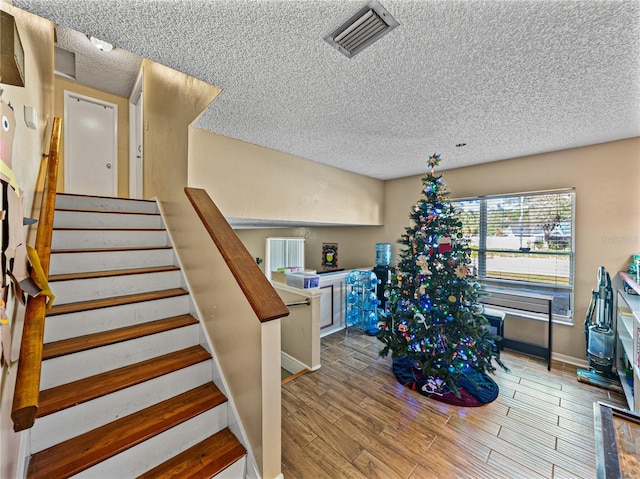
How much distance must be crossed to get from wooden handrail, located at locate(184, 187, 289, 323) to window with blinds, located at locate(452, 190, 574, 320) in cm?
255

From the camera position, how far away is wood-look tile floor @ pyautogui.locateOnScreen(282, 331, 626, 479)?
162cm

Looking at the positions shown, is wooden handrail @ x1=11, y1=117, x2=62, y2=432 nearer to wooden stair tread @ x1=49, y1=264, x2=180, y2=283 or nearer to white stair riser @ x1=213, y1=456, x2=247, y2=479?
wooden stair tread @ x1=49, y1=264, x2=180, y2=283

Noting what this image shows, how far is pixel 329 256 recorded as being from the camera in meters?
5.36

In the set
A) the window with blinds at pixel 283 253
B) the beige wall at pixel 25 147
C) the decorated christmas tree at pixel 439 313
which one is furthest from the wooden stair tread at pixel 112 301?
the window with blinds at pixel 283 253

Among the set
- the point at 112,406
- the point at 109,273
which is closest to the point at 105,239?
the point at 109,273

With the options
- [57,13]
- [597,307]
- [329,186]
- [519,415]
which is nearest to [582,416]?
[519,415]

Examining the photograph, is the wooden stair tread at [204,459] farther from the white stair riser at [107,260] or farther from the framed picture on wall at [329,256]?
the framed picture on wall at [329,256]

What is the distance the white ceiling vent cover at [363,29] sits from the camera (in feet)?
3.77

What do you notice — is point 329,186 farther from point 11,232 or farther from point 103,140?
point 103,140

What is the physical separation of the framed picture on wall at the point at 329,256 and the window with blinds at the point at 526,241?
243 cm

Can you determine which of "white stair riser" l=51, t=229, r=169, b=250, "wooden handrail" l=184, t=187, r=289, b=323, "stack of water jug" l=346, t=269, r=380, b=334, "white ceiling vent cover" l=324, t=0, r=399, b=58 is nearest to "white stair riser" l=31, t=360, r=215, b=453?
"wooden handrail" l=184, t=187, r=289, b=323

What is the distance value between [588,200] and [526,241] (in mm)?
702

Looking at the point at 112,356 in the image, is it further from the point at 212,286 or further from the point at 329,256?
the point at 329,256

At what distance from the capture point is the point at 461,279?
95.4 inches
